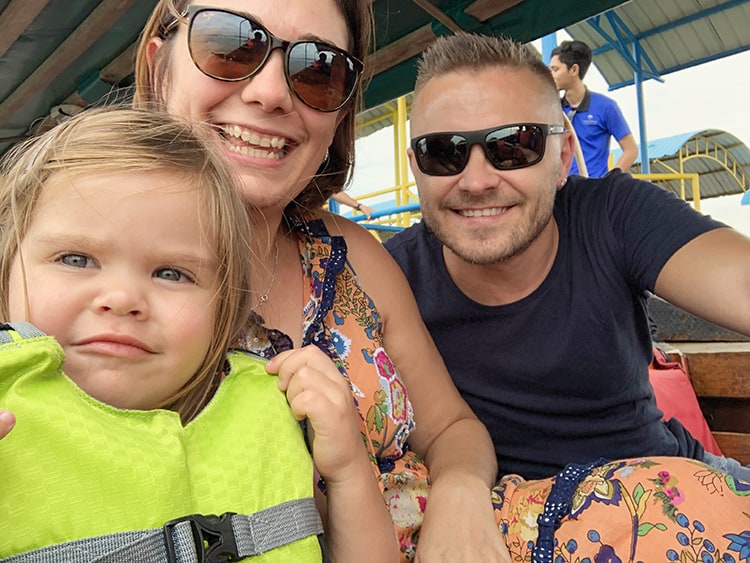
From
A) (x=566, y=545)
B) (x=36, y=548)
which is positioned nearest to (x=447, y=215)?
(x=566, y=545)

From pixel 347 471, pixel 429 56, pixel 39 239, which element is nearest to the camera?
pixel 39 239

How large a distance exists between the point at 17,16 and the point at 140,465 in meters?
2.57

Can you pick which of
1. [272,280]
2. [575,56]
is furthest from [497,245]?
[575,56]

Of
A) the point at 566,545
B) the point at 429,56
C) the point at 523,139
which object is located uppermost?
the point at 429,56

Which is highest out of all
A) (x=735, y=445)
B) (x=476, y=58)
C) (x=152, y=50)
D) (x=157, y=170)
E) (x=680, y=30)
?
(x=680, y=30)

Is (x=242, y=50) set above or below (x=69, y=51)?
below

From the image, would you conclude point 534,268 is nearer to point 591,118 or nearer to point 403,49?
point 403,49

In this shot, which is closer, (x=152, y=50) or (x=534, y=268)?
(x=152, y=50)

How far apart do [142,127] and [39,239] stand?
0.92 ft

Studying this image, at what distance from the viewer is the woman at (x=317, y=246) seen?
122 centimetres

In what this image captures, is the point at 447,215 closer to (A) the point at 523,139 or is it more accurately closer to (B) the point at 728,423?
(A) the point at 523,139

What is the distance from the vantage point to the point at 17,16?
2637mm

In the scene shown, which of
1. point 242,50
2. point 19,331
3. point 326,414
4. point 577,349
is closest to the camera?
point 19,331

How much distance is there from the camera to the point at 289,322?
4.36ft
